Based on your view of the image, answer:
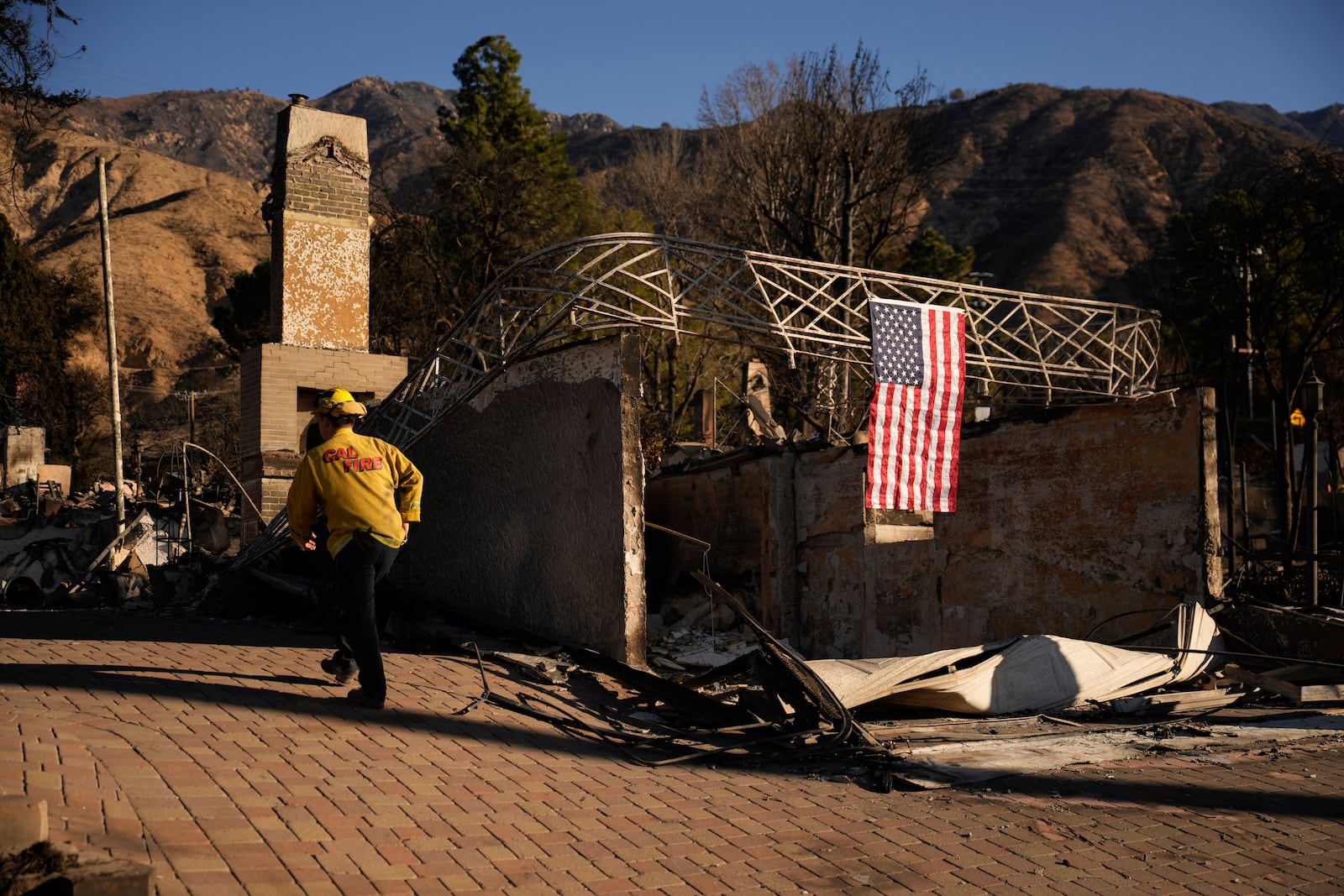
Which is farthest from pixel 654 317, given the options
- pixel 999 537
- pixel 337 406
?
pixel 337 406

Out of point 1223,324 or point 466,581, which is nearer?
point 466,581

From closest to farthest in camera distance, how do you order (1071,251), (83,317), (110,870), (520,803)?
1. (110,870)
2. (520,803)
3. (83,317)
4. (1071,251)

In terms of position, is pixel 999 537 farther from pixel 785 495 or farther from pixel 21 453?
pixel 21 453

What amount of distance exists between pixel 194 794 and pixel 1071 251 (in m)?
91.9

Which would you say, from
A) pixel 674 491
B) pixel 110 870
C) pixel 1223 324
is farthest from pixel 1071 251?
pixel 110 870

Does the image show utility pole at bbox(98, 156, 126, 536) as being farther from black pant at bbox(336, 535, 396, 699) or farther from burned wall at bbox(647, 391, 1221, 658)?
black pant at bbox(336, 535, 396, 699)

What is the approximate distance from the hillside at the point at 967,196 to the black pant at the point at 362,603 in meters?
33.7

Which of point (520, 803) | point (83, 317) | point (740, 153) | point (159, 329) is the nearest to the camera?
point (520, 803)

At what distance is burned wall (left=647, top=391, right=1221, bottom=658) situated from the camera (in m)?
9.93

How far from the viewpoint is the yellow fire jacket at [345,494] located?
6.21 meters

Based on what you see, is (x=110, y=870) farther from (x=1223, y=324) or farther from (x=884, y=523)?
(x=1223, y=324)

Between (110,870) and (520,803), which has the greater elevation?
(110,870)

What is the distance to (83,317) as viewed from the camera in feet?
155

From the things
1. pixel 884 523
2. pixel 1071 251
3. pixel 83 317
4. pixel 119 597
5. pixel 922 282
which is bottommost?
pixel 119 597
